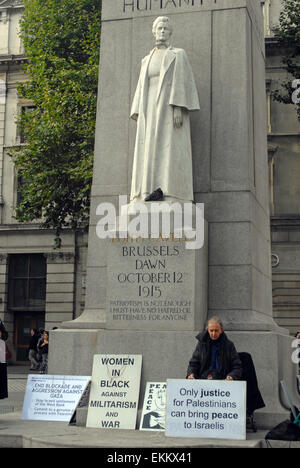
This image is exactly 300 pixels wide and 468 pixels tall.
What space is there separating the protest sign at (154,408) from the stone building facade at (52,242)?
23.9 meters

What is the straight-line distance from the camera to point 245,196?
12062 millimetres

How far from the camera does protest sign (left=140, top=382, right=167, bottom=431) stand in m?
9.71

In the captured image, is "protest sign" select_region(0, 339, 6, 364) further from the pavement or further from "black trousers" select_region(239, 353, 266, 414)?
"black trousers" select_region(239, 353, 266, 414)

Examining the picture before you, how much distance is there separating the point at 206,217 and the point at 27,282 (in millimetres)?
27481

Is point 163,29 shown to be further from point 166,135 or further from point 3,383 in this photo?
point 3,383

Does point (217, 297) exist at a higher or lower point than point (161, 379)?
higher

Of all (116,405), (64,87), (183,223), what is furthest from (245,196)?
(64,87)

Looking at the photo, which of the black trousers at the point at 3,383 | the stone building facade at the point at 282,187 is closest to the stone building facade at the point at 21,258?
the stone building facade at the point at 282,187

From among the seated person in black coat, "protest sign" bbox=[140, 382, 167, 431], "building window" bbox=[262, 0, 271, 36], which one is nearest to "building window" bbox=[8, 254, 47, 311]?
"building window" bbox=[262, 0, 271, 36]

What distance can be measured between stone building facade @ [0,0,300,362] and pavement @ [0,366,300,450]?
80.6 feet

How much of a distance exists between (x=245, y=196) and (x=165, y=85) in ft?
7.65

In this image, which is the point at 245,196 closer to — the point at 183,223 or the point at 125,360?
the point at 183,223
